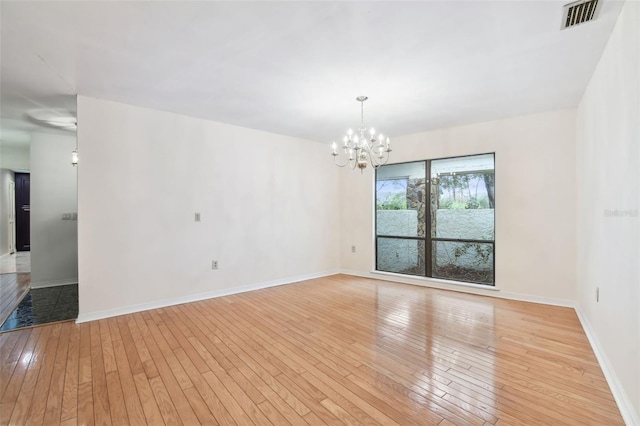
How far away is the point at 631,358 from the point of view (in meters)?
1.83

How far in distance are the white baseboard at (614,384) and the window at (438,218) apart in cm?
193

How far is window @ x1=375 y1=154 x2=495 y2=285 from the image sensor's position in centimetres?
482

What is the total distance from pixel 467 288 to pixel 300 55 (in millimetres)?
4266

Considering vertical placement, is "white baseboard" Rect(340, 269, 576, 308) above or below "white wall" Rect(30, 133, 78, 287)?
below

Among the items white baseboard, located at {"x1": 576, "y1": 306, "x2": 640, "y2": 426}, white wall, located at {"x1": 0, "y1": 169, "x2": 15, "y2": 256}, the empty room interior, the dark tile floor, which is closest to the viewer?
white baseboard, located at {"x1": 576, "y1": 306, "x2": 640, "y2": 426}

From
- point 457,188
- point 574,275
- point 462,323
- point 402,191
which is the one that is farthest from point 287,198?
point 574,275

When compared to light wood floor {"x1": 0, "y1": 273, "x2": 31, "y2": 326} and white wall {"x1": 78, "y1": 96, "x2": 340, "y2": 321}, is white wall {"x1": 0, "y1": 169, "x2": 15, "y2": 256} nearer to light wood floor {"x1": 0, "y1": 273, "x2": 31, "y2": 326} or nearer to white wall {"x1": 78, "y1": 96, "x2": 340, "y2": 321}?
light wood floor {"x1": 0, "y1": 273, "x2": 31, "y2": 326}

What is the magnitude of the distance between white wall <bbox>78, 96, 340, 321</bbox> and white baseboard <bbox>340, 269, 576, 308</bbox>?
1.39 m

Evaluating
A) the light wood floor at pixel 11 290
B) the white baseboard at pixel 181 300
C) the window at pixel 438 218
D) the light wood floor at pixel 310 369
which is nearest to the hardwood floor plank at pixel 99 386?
the light wood floor at pixel 310 369

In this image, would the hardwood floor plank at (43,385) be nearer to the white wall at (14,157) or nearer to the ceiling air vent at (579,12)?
the ceiling air vent at (579,12)

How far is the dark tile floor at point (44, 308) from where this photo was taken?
3.54 meters

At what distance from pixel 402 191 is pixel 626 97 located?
12.3 feet

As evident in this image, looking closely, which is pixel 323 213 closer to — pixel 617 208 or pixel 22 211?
pixel 617 208

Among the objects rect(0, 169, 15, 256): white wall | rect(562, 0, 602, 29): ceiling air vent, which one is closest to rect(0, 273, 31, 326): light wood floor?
rect(0, 169, 15, 256): white wall
